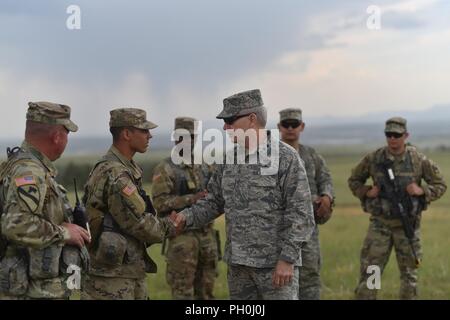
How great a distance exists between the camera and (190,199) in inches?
308

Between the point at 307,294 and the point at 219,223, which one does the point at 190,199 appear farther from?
the point at 219,223

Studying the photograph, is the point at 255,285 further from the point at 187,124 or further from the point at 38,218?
the point at 187,124

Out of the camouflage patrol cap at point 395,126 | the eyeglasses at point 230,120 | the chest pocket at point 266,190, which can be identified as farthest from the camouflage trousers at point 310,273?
the eyeglasses at point 230,120

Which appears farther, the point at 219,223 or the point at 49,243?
the point at 219,223

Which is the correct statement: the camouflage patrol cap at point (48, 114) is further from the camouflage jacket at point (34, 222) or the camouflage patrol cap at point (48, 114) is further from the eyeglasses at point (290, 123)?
the eyeglasses at point (290, 123)

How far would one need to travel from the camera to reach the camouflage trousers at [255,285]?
18.2 feet

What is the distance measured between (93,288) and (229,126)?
181 cm

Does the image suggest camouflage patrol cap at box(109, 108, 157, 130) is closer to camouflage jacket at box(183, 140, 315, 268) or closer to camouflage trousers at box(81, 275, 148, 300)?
camouflage jacket at box(183, 140, 315, 268)

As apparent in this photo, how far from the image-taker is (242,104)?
5.55 meters

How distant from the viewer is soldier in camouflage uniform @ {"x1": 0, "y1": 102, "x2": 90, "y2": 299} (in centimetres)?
468

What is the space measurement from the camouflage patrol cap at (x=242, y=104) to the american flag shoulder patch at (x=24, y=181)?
1.61 m

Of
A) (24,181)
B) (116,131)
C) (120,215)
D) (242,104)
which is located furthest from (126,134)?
(24,181)
